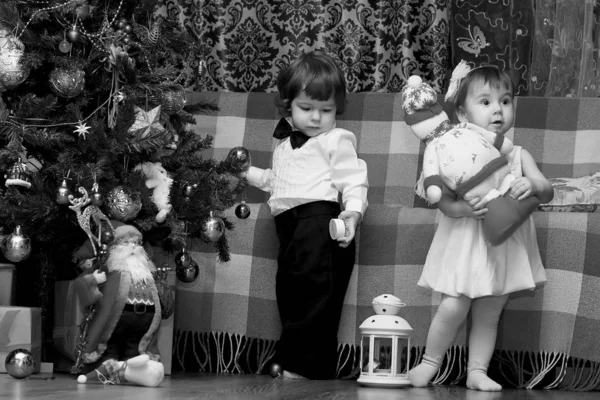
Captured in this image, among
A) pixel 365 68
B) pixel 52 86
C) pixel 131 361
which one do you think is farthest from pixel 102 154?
pixel 365 68

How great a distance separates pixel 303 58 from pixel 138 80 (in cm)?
49

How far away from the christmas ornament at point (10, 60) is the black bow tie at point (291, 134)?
743 mm

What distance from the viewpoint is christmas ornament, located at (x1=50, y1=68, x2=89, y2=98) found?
Result: 2387 mm

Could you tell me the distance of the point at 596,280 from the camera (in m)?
2.52

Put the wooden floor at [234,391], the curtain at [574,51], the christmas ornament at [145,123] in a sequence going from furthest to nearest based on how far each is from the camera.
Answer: the curtain at [574,51] < the christmas ornament at [145,123] < the wooden floor at [234,391]

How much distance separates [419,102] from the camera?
2.62 m

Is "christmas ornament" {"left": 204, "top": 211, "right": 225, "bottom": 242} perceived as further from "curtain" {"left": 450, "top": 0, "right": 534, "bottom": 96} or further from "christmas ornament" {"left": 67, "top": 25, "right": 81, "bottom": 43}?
"curtain" {"left": 450, "top": 0, "right": 534, "bottom": 96}

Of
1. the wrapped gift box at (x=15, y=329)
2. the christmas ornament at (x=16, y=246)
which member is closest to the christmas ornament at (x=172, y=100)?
the christmas ornament at (x=16, y=246)

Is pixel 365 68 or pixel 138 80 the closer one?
pixel 138 80

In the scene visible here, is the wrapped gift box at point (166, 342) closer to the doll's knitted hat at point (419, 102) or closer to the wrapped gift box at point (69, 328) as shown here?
the wrapped gift box at point (69, 328)

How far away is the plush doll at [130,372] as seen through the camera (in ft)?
7.25

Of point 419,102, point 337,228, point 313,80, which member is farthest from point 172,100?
point 419,102

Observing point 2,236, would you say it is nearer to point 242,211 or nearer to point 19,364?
point 19,364

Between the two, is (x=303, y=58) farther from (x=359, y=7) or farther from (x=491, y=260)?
(x=359, y=7)
